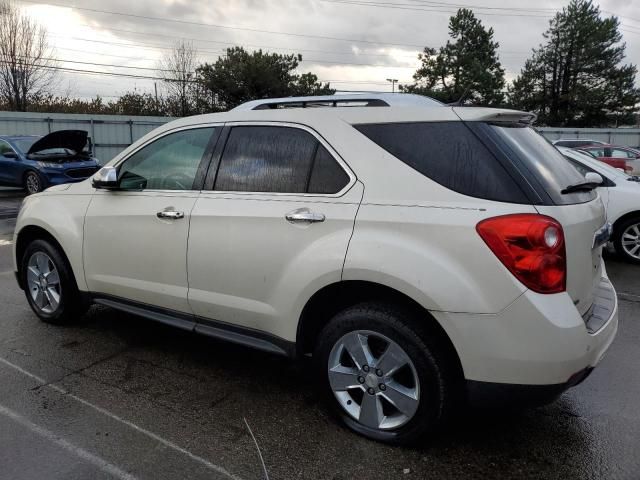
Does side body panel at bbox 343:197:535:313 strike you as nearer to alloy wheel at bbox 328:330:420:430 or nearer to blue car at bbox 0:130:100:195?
alloy wheel at bbox 328:330:420:430

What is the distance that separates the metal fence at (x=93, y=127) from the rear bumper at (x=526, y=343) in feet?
72.5

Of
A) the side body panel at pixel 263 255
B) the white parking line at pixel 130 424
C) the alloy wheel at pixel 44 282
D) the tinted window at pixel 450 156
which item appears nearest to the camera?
the tinted window at pixel 450 156

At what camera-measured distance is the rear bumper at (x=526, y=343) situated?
240 centimetres

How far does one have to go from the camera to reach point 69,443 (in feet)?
9.46

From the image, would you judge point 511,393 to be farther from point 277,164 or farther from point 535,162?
point 277,164

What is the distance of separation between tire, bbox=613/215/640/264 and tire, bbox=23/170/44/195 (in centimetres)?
1281

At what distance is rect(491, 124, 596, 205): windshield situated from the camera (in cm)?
262

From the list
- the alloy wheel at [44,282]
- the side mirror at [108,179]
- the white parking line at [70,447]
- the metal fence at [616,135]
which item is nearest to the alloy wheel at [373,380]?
the white parking line at [70,447]

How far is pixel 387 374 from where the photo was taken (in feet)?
9.09

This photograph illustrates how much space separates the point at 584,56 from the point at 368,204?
5972cm

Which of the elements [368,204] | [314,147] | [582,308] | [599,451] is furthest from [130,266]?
[599,451]

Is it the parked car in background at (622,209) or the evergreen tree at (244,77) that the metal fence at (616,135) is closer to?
the evergreen tree at (244,77)

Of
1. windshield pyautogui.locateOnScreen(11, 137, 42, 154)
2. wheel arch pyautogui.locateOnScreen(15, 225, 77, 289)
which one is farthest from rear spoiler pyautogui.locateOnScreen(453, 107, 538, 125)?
windshield pyautogui.locateOnScreen(11, 137, 42, 154)

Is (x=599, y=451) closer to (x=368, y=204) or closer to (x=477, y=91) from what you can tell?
(x=368, y=204)
